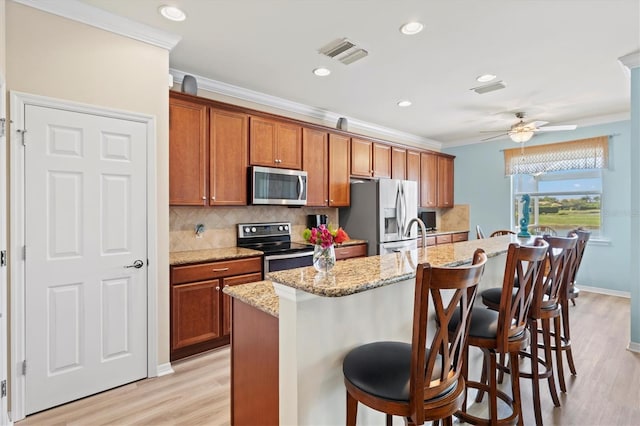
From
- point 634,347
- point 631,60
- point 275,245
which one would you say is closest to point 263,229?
point 275,245

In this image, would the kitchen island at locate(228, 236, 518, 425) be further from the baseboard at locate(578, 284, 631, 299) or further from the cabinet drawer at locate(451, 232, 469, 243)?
the baseboard at locate(578, 284, 631, 299)

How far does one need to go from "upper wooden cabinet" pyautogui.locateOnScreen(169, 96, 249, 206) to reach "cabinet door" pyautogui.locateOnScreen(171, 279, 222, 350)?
805 mm

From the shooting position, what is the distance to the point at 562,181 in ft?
17.6

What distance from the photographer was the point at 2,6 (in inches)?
76.5

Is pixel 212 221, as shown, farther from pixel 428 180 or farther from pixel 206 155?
pixel 428 180

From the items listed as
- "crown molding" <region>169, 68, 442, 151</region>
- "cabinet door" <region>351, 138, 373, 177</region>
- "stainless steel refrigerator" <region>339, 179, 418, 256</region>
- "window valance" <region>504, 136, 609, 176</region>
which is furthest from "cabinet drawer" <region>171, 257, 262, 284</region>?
"window valance" <region>504, 136, 609, 176</region>

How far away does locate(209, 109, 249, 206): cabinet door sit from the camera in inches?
129

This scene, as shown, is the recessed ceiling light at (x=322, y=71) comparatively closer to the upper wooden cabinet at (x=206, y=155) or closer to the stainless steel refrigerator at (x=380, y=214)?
the upper wooden cabinet at (x=206, y=155)

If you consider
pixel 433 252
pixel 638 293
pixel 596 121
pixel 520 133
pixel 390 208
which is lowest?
pixel 638 293

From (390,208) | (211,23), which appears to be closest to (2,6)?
(211,23)

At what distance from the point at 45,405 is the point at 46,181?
1.45m

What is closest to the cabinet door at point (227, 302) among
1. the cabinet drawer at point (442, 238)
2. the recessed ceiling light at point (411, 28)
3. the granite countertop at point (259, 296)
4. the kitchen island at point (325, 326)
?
the granite countertop at point (259, 296)

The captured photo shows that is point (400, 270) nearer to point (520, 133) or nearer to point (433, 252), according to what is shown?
point (433, 252)

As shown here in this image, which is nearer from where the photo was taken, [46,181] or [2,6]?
[2,6]
